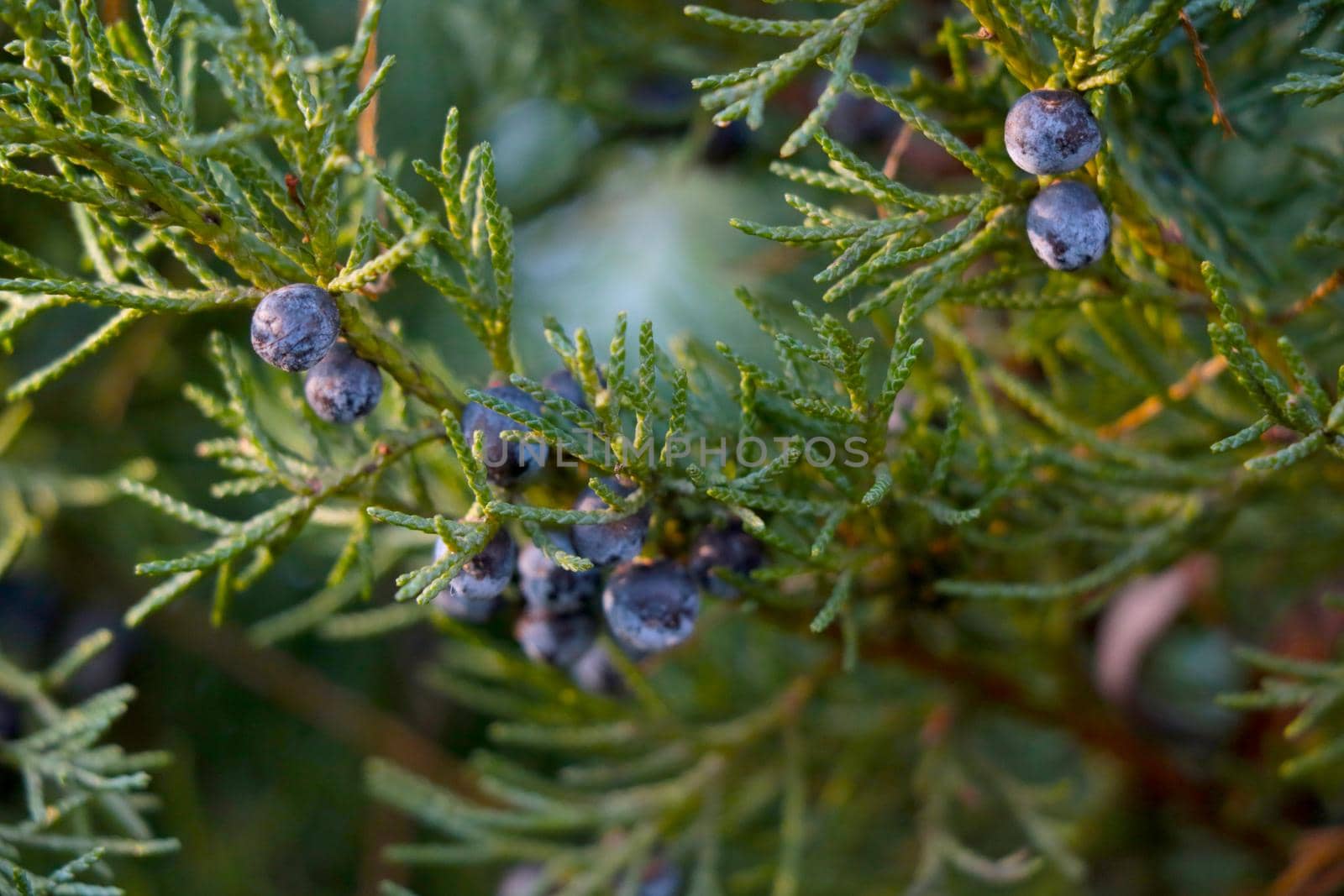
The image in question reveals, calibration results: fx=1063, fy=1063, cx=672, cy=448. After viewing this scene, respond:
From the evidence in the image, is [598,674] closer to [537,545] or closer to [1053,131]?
[537,545]

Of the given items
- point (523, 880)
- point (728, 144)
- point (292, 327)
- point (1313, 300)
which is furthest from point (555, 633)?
point (728, 144)

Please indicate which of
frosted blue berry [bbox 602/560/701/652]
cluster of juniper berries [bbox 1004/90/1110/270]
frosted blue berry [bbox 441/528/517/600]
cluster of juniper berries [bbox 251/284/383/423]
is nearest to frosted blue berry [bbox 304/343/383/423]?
cluster of juniper berries [bbox 251/284/383/423]

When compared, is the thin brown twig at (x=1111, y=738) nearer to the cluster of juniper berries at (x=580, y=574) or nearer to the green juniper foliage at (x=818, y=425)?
the green juniper foliage at (x=818, y=425)

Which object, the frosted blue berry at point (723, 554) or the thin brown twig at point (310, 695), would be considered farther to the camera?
the thin brown twig at point (310, 695)

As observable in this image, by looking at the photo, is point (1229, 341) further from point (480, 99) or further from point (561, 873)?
point (480, 99)

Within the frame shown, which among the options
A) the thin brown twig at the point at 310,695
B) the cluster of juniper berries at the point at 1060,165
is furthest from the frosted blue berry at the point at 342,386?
the thin brown twig at the point at 310,695

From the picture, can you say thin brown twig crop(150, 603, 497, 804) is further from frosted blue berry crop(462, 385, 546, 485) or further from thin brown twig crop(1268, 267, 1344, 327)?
thin brown twig crop(1268, 267, 1344, 327)
